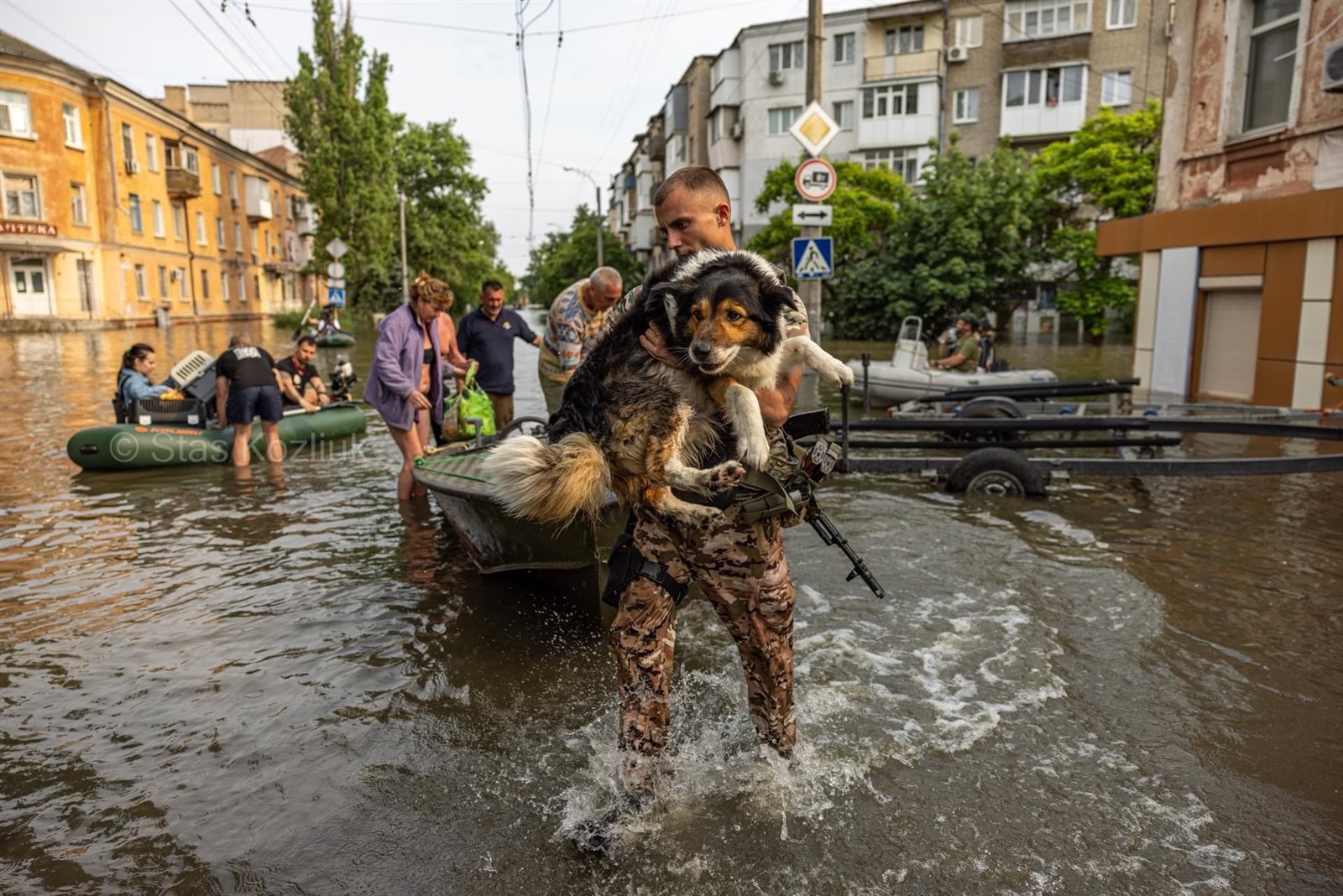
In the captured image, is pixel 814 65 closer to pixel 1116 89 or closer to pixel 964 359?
pixel 964 359

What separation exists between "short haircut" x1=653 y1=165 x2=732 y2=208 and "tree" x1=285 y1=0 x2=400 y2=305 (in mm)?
45346

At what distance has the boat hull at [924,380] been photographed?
14323 millimetres

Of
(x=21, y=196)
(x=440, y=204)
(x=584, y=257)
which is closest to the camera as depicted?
(x=21, y=196)

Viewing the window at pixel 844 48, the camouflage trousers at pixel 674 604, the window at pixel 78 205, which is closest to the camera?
the camouflage trousers at pixel 674 604

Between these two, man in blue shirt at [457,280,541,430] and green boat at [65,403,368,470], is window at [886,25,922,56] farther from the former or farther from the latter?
green boat at [65,403,368,470]

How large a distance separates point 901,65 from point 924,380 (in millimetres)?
34049

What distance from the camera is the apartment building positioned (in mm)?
38844

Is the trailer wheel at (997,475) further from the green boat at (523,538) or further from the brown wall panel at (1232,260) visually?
the brown wall panel at (1232,260)

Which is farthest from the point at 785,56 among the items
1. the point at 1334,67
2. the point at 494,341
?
the point at 494,341

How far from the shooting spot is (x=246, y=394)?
10.5 meters

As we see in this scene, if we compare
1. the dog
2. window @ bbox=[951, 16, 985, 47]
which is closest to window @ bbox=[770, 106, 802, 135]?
window @ bbox=[951, 16, 985, 47]

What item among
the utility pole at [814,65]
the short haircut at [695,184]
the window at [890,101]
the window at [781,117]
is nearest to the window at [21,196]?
the window at [781,117]

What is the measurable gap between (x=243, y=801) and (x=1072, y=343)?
37.1m

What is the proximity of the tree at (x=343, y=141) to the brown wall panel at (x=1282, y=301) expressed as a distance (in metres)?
41.9
